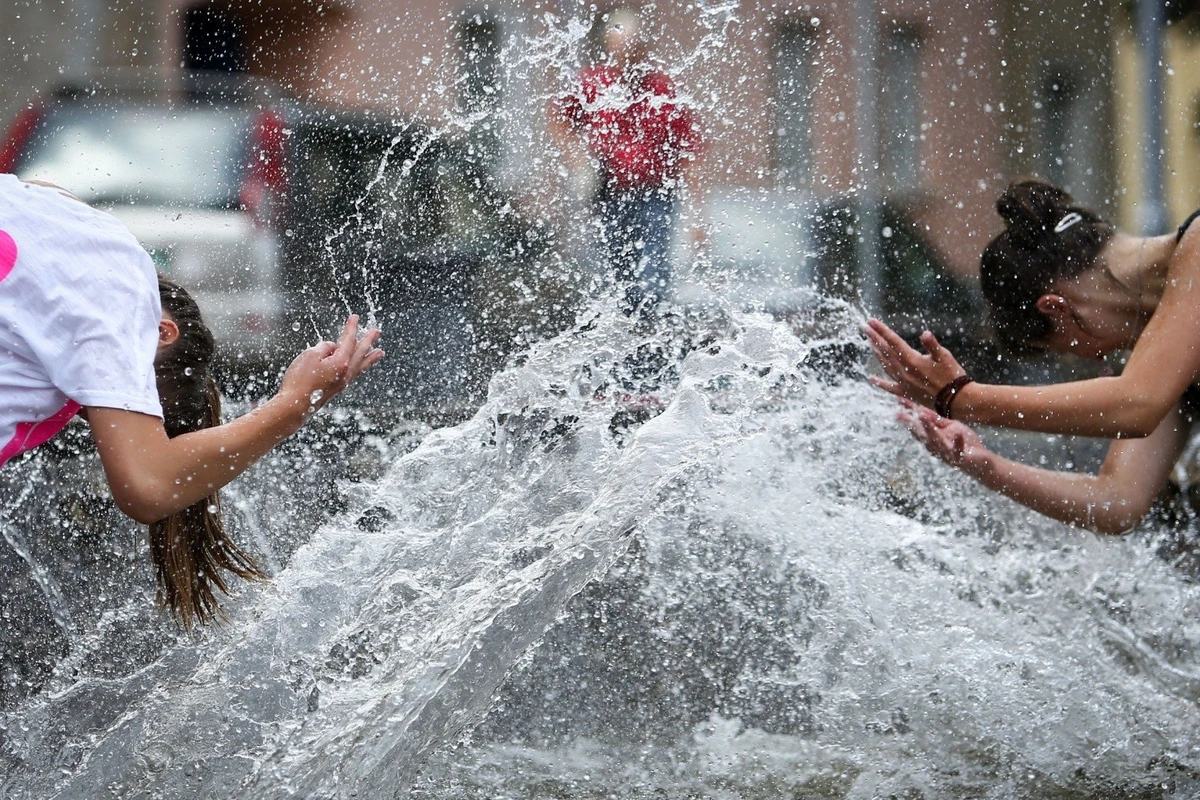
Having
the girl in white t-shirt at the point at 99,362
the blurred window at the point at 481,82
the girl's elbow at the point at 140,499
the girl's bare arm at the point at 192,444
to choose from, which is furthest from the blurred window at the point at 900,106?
the girl's elbow at the point at 140,499

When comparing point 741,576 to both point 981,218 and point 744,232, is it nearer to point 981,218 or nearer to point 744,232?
point 744,232

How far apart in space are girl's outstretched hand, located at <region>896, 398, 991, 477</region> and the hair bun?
443mm

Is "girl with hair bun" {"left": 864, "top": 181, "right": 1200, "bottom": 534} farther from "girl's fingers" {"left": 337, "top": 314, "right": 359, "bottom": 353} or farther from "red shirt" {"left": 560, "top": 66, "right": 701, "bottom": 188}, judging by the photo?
"red shirt" {"left": 560, "top": 66, "right": 701, "bottom": 188}

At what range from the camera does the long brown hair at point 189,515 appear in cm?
223

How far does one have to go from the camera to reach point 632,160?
15.1ft

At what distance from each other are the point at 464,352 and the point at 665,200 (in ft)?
3.00

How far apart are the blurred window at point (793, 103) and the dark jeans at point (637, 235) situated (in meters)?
2.10

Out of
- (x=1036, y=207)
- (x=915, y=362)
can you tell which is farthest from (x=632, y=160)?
(x=915, y=362)

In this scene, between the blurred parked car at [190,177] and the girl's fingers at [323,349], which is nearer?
the girl's fingers at [323,349]

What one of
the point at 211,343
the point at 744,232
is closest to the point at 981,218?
the point at 744,232

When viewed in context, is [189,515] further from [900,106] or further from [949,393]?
[900,106]

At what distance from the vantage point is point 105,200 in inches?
174

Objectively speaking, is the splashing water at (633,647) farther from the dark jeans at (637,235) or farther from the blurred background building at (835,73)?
the blurred background building at (835,73)

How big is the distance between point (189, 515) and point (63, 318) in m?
0.69
